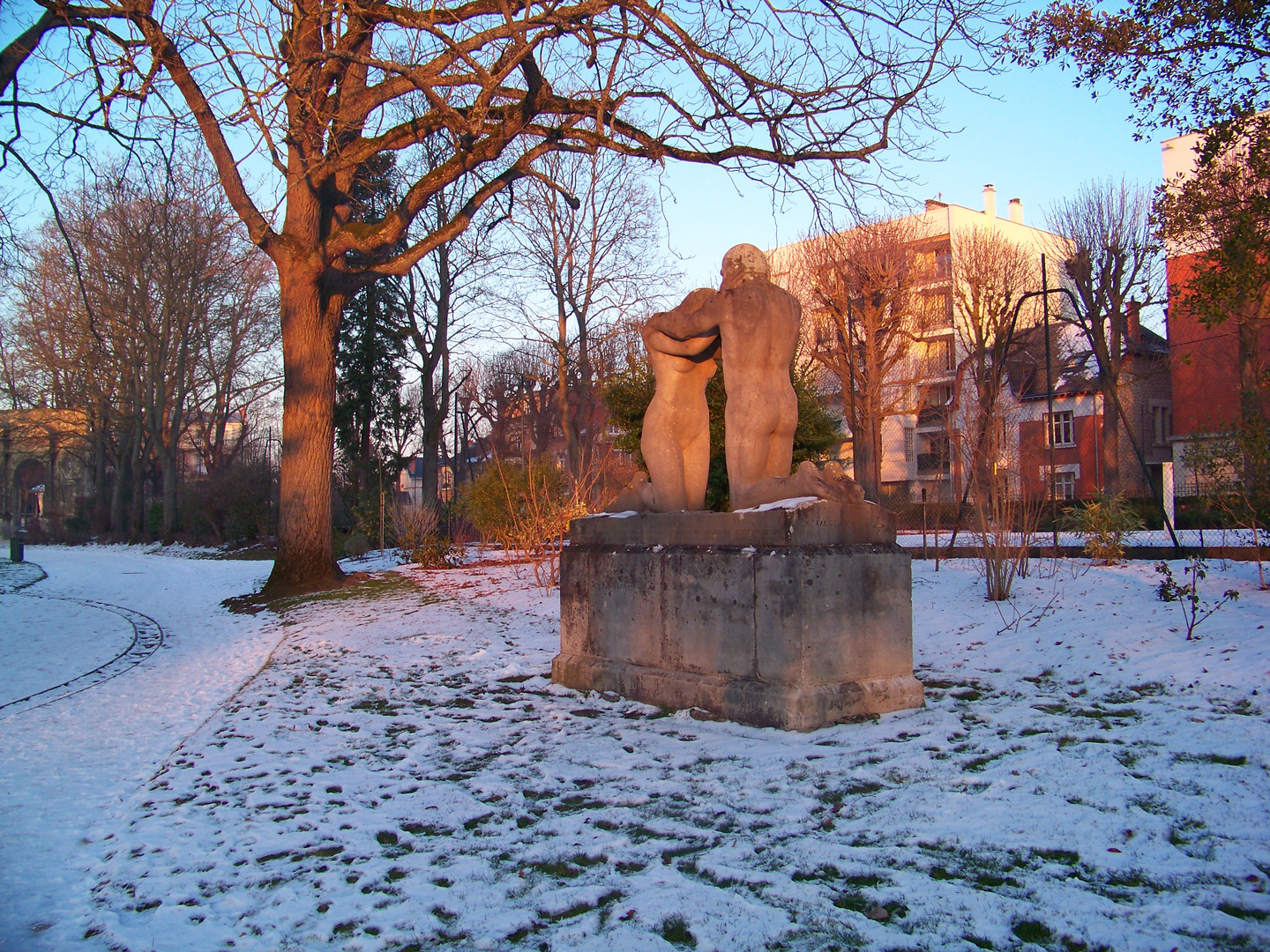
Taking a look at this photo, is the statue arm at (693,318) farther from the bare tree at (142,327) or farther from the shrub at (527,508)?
the bare tree at (142,327)

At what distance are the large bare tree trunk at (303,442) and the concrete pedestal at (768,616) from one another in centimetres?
806

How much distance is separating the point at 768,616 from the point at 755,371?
5.41 ft

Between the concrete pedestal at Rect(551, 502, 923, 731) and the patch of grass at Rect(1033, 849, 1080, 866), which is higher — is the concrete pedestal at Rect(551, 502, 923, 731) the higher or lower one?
the higher one

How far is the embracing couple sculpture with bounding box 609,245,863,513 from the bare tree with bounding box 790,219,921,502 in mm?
18963

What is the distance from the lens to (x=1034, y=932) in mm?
2439

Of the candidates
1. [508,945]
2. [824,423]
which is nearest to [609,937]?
[508,945]

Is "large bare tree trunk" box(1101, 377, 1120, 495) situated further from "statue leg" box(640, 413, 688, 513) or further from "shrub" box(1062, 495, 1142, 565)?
"statue leg" box(640, 413, 688, 513)

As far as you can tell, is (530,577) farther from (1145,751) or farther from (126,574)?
(126,574)

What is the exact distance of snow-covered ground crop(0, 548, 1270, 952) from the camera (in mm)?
2574

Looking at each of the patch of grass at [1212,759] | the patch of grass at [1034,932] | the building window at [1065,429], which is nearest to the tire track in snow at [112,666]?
the patch of grass at [1034,932]

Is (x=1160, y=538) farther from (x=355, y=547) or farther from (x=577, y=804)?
(x=355, y=547)

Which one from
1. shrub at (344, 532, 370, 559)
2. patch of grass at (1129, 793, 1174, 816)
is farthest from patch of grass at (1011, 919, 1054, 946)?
shrub at (344, 532, 370, 559)

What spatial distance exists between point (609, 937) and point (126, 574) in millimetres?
19985

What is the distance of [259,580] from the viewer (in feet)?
52.1
